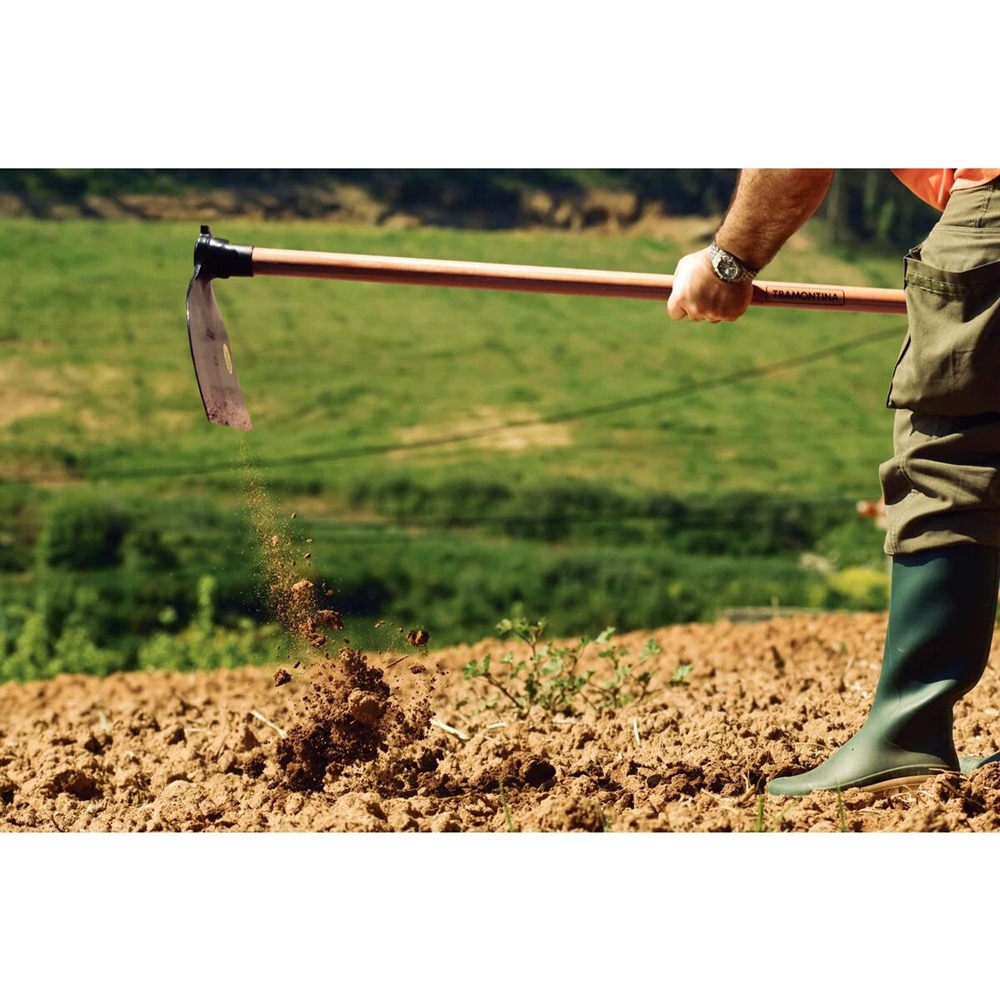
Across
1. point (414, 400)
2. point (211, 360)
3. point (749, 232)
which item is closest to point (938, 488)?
point (749, 232)

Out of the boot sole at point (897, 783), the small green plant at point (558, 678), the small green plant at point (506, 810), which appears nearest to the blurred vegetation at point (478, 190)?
the small green plant at point (558, 678)

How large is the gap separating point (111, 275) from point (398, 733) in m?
3.90

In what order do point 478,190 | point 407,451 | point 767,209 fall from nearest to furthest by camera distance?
point 767,209, point 407,451, point 478,190

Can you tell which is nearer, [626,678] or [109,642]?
[626,678]

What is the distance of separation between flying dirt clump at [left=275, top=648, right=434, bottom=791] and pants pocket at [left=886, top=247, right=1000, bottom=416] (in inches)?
49.2

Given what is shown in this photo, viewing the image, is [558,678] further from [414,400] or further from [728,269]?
[414,400]

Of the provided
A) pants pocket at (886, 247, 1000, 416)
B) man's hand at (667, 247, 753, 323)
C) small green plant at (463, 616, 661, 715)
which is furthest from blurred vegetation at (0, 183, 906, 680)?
pants pocket at (886, 247, 1000, 416)

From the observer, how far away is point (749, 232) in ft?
7.90

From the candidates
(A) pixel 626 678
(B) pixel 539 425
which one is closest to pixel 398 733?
(A) pixel 626 678

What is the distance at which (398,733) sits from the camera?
2570 mm

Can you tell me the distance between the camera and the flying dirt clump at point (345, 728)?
2.48m

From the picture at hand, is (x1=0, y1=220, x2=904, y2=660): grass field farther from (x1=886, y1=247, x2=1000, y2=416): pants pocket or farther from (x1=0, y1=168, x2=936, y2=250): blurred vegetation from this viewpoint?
(x1=886, y1=247, x2=1000, y2=416): pants pocket

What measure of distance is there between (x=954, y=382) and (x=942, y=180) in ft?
1.49

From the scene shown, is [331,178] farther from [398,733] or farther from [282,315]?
[398,733]
